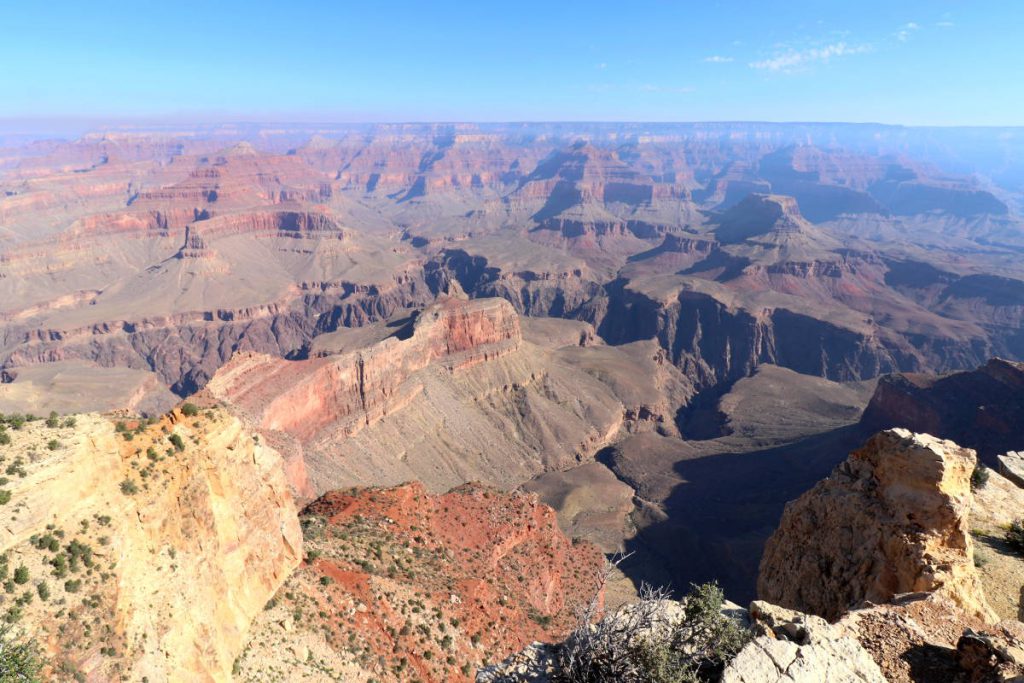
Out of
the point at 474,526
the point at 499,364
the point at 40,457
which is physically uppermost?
the point at 40,457

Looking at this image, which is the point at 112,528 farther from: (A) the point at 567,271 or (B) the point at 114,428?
(A) the point at 567,271

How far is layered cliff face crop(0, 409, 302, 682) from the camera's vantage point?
16484mm

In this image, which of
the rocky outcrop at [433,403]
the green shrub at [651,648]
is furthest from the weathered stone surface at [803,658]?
the rocky outcrop at [433,403]

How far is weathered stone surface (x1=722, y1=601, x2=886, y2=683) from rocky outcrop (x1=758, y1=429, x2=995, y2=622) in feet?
23.0

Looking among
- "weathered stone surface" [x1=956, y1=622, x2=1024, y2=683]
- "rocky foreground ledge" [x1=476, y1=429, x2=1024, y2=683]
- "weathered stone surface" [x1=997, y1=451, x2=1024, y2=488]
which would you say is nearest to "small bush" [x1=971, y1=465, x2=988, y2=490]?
"weathered stone surface" [x1=997, y1=451, x2=1024, y2=488]

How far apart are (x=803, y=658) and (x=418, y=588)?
73.6 ft

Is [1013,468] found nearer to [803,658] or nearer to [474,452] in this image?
[803,658]

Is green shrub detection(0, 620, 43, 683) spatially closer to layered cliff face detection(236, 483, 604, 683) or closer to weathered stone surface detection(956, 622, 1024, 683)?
layered cliff face detection(236, 483, 604, 683)

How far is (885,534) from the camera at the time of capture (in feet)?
70.6

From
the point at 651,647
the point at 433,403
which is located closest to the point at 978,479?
the point at 651,647

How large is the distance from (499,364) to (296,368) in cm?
3902

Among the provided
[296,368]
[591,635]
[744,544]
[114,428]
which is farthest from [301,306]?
[591,635]

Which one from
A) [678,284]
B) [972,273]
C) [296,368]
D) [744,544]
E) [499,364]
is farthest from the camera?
[972,273]

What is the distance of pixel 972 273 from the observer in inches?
7121
